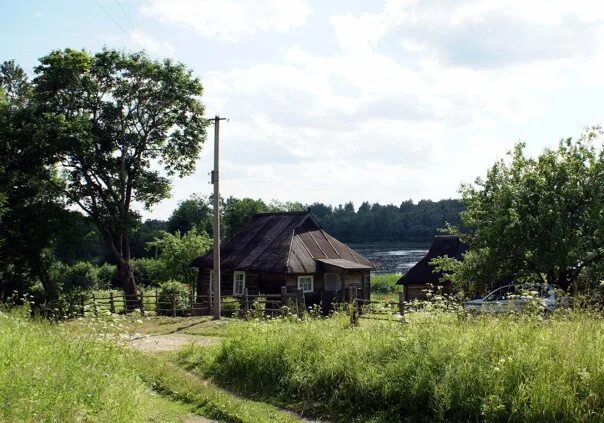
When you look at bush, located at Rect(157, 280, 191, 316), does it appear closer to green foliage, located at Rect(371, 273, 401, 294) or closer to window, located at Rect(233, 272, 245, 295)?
window, located at Rect(233, 272, 245, 295)

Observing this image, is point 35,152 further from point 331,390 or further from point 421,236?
point 421,236

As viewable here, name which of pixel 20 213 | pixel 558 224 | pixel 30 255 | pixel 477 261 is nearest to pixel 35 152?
pixel 20 213

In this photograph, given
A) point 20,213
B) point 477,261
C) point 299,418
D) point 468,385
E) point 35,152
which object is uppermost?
point 35,152

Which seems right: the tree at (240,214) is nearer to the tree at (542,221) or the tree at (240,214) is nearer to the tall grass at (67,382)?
the tree at (542,221)

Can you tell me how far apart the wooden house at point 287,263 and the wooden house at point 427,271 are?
296 centimetres

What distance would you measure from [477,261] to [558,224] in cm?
336

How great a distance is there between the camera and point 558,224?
59.7 ft

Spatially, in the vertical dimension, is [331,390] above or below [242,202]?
below

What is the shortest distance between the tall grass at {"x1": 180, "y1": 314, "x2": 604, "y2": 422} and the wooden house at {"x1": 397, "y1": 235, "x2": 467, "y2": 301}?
25.5 meters

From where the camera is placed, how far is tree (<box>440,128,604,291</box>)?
18.5 metres

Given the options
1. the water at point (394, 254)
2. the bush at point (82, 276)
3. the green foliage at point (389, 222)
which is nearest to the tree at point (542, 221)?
the bush at point (82, 276)

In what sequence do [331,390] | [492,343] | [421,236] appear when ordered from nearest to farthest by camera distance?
[492,343], [331,390], [421,236]

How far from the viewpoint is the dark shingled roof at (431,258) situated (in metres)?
37.2

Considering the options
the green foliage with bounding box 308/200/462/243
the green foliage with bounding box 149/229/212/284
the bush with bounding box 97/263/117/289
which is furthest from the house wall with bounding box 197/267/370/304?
A: the green foliage with bounding box 308/200/462/243
